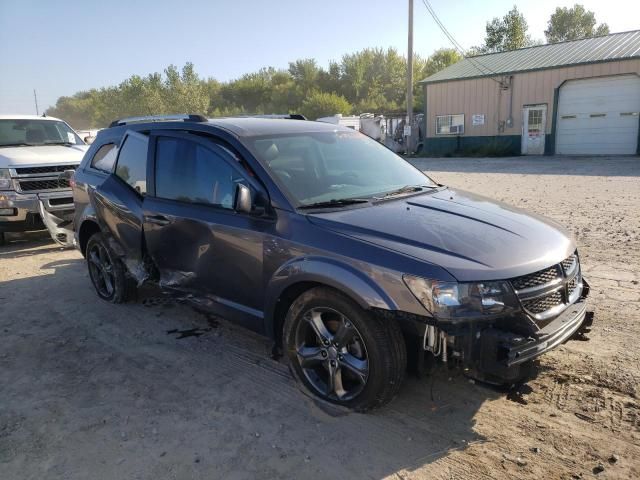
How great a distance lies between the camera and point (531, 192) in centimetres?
1177

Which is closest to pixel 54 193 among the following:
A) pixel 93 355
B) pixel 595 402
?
pixel 93 355

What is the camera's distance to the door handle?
168 inches

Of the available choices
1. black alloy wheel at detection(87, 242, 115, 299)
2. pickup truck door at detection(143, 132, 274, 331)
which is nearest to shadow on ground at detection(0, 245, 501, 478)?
pickup truck door at detection(143, 132, 274, 331)

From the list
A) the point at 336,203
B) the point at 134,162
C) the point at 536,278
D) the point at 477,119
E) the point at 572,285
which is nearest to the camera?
the point at 536,278

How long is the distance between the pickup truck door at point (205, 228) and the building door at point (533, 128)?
903 inches

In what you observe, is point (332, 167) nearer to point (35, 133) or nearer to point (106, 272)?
point (106, 272)

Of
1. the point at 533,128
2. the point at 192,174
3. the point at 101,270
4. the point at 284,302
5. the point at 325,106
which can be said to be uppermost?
the point at 325,106

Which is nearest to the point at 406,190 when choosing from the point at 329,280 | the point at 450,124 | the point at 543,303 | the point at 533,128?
the point at 329,280

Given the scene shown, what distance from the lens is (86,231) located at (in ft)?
18.9

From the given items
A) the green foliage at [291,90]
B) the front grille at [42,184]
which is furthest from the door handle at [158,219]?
the green foliage at [291,90]

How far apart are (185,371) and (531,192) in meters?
10.1

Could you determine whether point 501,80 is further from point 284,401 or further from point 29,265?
point 284,401

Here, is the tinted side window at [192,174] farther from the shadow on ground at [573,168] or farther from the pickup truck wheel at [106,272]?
the shadow on ground at [573,168]

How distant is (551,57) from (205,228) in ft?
80.8
